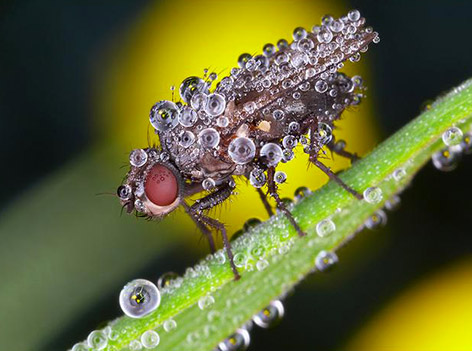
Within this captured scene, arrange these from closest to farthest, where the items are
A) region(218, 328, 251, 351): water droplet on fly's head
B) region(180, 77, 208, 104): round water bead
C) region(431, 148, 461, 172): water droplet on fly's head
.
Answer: region(218, 328, 251, 351): water droplet on fly's head < region(431, 148, 461, 172): water droplet on fly's head < region(180, 77, 208, 104): round water bead

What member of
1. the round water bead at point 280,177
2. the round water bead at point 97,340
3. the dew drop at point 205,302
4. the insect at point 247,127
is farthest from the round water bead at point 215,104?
the round water bead at point 97,340

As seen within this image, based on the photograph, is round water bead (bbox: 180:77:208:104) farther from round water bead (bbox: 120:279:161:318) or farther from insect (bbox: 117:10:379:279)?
round water bead (bbox: 120:279:161:318)

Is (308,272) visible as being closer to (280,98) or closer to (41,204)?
(280,98)

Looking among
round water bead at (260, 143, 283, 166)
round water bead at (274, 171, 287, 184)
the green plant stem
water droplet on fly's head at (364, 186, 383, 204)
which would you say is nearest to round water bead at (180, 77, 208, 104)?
round water bead at (260, 143, 283, 166)

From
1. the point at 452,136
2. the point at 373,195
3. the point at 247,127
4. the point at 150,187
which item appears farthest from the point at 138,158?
the point at 452,136

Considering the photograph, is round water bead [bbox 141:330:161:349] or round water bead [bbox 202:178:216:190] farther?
round water bead [bbox 202:178:216:190]

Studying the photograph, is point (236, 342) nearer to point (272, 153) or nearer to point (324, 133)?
point (272, 153)

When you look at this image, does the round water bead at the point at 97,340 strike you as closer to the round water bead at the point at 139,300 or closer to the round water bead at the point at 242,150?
the round water bead at the point at 139,300
